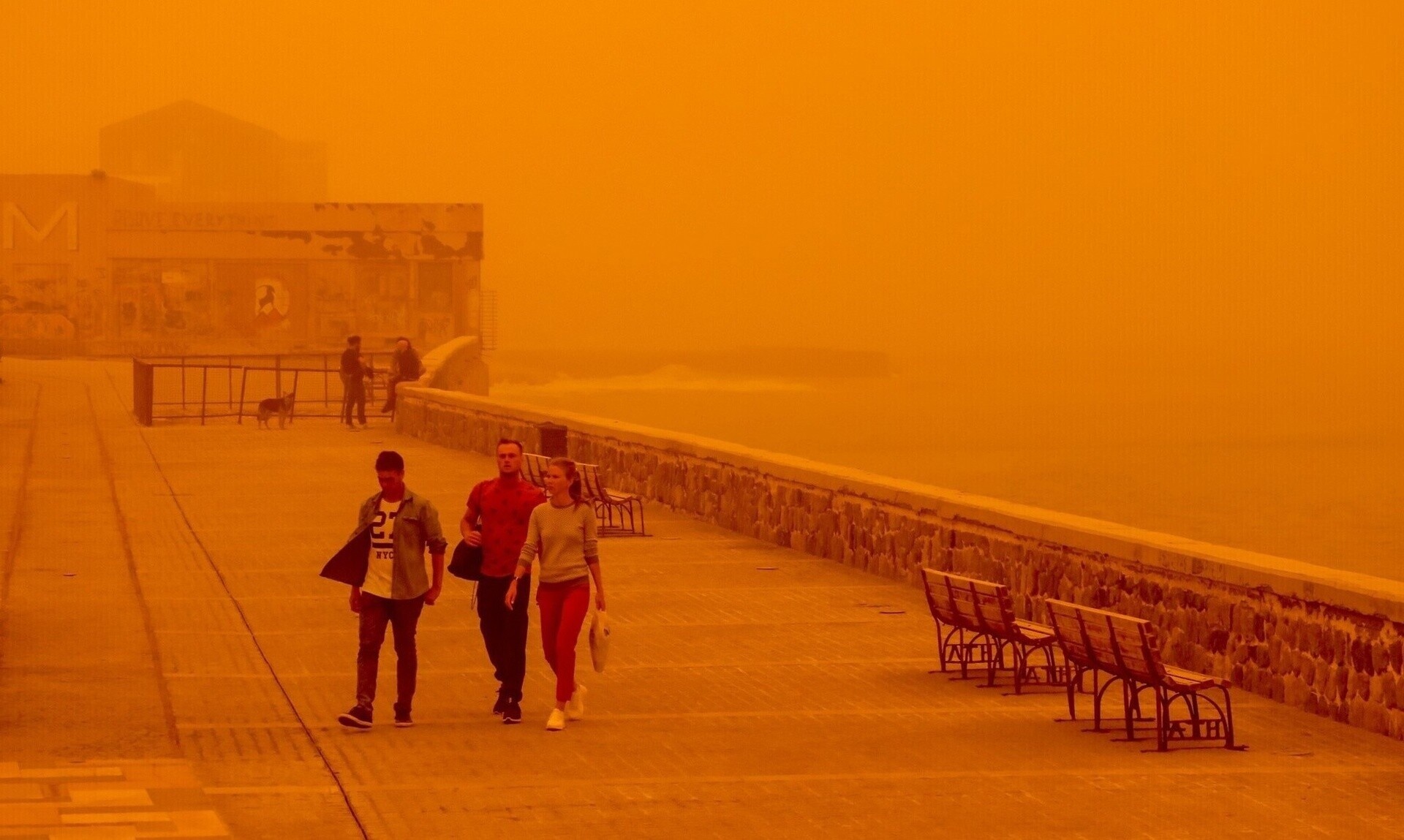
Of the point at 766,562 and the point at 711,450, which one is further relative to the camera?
the point at 711,450

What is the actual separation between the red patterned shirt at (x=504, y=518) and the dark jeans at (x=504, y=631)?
0.13 m

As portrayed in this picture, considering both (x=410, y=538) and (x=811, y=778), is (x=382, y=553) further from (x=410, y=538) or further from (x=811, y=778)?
(x=811, y=778)

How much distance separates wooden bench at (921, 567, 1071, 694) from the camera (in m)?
13.7

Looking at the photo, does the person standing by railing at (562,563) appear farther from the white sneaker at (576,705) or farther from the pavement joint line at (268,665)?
the pavement joint line at (268,665)

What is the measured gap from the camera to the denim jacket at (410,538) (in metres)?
11.8

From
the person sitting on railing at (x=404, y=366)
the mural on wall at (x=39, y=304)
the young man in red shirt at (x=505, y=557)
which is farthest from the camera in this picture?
the mural on wall at (x=39, y=304)

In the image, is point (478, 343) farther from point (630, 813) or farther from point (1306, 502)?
point (1306, 502)

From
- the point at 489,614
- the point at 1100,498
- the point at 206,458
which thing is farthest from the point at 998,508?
the point at 1100,498

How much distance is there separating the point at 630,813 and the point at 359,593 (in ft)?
8.74

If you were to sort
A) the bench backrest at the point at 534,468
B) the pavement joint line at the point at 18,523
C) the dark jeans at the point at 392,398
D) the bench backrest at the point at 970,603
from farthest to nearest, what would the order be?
1. the dark jeans at the point at 392,398
2. the bench backrest at the point at 534,468
3. the pavement joint line at the point at 18,523
4. the bench backrest at the point at 970,603

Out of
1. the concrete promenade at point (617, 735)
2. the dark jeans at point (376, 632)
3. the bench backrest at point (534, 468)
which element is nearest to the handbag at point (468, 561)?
the dark jeans at point (376, 632)

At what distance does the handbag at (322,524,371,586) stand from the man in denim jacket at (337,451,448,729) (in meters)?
0.02

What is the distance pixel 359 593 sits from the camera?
39.5 ft

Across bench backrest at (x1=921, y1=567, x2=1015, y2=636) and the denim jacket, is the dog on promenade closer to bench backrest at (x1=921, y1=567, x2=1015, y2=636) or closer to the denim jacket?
bench backrest at (x1=921, y1=567, x2=1015, y2=636)
